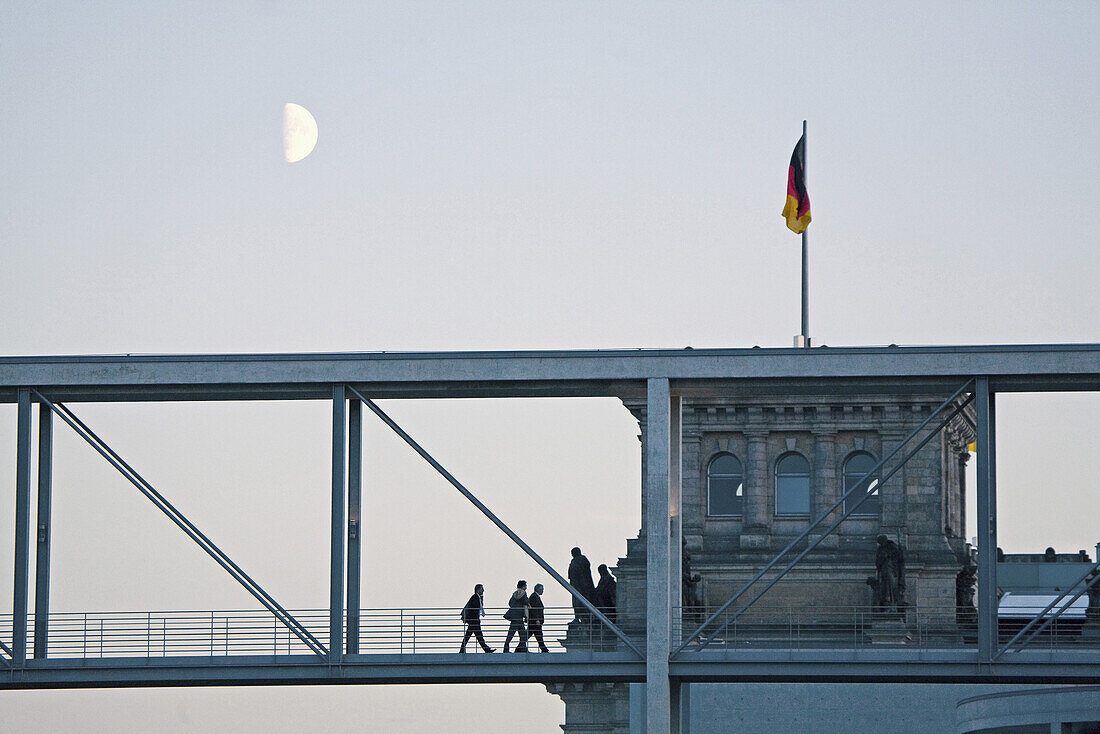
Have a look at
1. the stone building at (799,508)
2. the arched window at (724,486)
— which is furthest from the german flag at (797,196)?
the arched window at (724,486)

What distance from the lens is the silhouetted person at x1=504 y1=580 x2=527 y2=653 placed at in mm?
34000

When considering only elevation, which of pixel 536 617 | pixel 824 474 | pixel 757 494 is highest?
pixel 824 474

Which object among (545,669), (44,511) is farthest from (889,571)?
(44,511)

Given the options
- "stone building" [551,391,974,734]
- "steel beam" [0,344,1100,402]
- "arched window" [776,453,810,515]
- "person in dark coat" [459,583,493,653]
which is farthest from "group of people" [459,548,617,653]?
"arched window" [776,453,810,515]

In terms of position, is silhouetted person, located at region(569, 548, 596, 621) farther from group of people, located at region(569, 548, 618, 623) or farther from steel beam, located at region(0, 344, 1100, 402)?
steel beam, located at region(0, 344, 1100, 402)

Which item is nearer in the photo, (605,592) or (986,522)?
(986,522)

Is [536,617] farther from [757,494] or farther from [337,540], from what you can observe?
[757,494]

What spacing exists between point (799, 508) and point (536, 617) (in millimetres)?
33751

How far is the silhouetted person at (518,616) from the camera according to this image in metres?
34.0

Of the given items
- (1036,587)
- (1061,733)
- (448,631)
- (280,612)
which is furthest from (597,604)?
(1036,587)

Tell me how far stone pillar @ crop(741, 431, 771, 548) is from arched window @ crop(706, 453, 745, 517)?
1.30 feet

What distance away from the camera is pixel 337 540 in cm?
3322

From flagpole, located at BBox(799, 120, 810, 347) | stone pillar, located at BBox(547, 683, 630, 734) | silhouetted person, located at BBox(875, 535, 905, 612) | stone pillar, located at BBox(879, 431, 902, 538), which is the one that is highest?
flagpole, located at BBox(799, 120, 810, 347)

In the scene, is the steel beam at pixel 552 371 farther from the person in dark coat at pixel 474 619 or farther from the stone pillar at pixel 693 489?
the stone pillar at pixel 693 489
